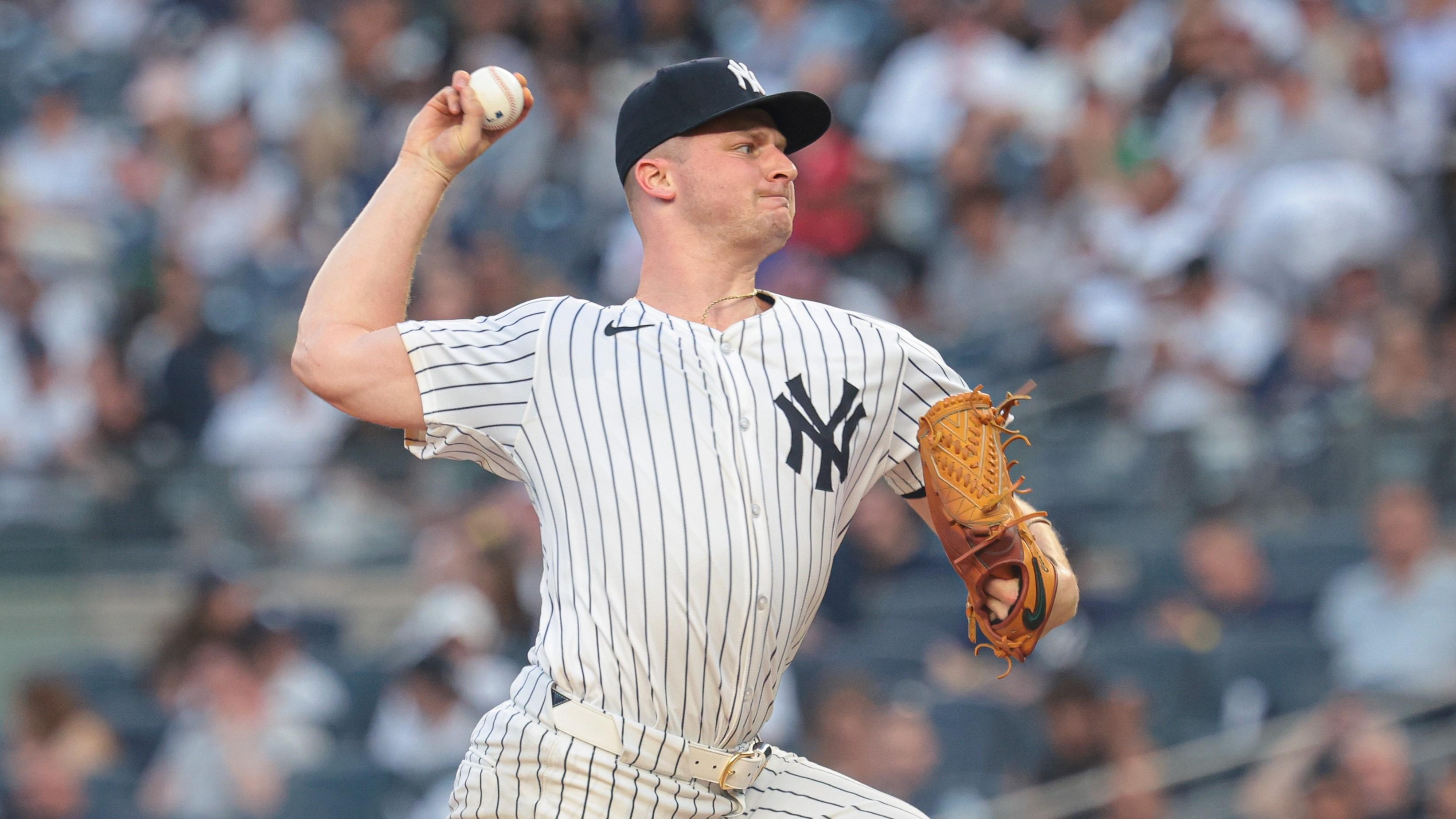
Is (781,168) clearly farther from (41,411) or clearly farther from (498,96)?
(41,411)

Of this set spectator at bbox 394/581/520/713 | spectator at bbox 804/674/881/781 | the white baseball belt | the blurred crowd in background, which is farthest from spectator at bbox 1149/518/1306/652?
the white baseball belt

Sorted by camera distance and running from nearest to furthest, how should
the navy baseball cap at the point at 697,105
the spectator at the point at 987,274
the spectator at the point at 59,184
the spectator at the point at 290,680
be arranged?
the navy baseball cap at the point at 697,105 < the spectator at the point at 290,680 < the spectator at the point at 987,274 < the spectator at the point at 59,184

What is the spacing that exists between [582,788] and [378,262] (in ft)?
2.88

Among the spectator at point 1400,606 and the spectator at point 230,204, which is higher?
the spectator at point 230,204

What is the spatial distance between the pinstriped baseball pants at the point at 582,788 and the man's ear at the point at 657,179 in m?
0.85

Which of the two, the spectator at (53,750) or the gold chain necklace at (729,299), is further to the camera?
the spectator at (53,750)

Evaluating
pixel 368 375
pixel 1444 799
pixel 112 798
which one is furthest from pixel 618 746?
pixel 112 798

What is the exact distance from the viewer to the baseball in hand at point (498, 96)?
9.52 feet

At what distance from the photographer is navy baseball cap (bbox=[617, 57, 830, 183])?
2.88 meters

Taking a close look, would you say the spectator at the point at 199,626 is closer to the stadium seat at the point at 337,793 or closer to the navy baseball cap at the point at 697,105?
the stadium seat at the point at 337,793

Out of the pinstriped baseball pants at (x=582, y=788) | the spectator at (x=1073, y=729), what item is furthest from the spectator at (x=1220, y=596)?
the pinstriped baseball pants at (x=582, y=788)

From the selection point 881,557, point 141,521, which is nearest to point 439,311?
point 141,521

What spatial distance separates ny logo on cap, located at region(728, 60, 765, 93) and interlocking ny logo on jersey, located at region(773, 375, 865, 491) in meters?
0.49

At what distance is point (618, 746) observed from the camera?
8.66 feet
